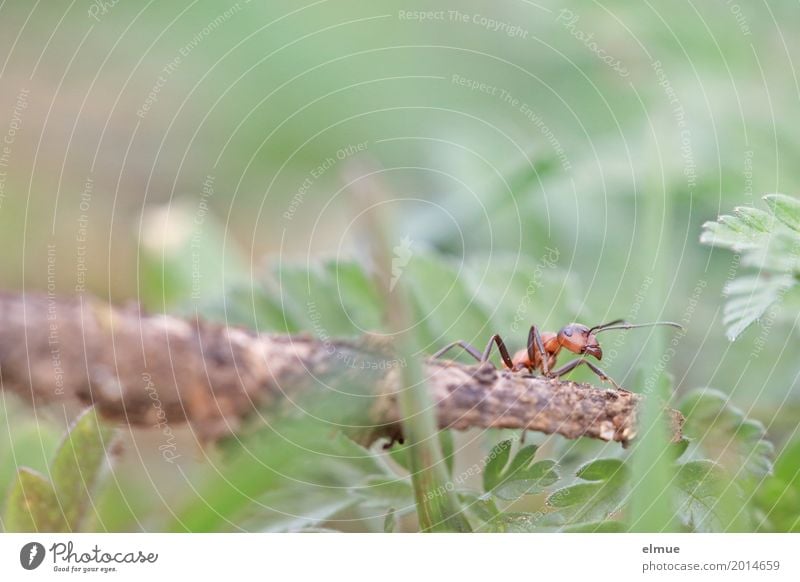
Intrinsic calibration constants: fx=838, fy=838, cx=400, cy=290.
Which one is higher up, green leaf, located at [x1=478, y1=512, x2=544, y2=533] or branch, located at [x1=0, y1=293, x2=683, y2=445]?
branch, located at [x1=0, y1=293, x2=683, y2=445]

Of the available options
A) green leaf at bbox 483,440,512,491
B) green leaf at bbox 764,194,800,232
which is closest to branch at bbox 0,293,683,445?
green leaf at bbox 483,440,512,491

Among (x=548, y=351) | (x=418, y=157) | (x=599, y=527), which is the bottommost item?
(x=599, y=527)

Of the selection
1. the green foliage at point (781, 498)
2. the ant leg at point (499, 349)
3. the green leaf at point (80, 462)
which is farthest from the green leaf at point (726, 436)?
the green leaf at point (80, 462)

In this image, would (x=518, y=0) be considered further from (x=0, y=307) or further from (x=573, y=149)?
(x=0, y=307)

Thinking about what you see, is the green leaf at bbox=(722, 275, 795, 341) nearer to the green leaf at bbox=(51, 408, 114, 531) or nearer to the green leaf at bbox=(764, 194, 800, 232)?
the green leaf at bbox=(764, 194, 800, 232)

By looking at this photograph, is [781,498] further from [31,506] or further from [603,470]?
[31,506]

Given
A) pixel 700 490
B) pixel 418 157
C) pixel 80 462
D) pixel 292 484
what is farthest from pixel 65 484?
pixel 418 157

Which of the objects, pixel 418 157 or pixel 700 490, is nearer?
pixel 700 490
